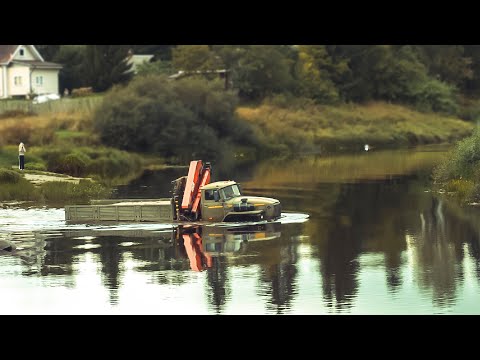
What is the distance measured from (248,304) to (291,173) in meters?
45.9

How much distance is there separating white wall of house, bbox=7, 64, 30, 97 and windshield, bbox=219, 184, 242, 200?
258 ft

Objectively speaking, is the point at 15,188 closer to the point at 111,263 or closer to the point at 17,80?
the point at 111,263

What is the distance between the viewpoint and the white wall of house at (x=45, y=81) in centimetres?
12575

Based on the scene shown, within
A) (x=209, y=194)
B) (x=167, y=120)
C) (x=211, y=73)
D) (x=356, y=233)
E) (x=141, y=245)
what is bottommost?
(x=141, y=245)

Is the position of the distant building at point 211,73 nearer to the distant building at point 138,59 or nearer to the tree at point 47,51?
the tree at point 47,51

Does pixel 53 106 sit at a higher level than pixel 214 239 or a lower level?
higher

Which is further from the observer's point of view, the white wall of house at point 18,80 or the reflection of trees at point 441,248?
the white wall of house at point 18,80

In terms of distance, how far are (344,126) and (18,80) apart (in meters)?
35.5

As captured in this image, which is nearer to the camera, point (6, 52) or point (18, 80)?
point (18, 80)

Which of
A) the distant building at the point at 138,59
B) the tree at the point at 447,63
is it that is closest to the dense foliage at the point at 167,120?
the distant building at the point at 138,59

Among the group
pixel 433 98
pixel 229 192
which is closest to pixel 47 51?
pixel 433 98

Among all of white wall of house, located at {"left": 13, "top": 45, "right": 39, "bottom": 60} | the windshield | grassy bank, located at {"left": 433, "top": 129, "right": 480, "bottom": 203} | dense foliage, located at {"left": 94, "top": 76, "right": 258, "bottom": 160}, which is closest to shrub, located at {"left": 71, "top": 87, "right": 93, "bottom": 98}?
white wall of house, located at {"left": 13, "top": 45, "right": 39, "bottom": 60}

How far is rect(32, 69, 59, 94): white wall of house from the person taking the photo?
126 metres

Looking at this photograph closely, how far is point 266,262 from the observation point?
41.0 meters
